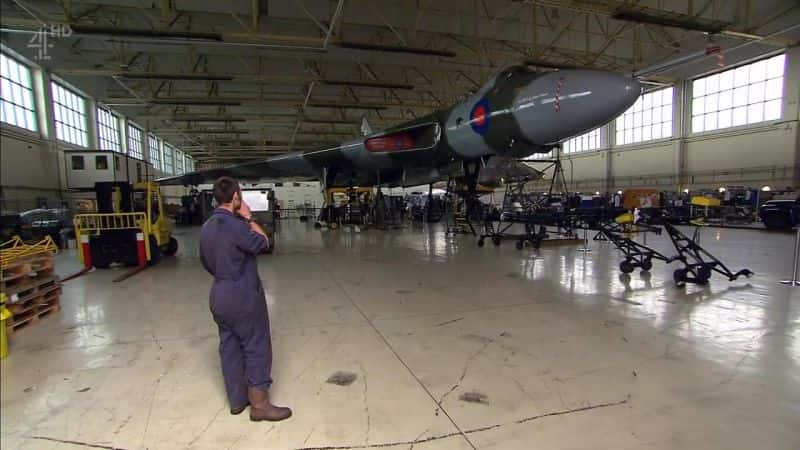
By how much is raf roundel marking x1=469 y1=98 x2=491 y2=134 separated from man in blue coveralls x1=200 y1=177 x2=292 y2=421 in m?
5.98

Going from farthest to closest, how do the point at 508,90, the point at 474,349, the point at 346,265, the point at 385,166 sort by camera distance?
the point at 385,166 < the point at 346,265 < the point at 508,90 < the point at 474,349

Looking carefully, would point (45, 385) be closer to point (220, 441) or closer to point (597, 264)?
point (220, 441)

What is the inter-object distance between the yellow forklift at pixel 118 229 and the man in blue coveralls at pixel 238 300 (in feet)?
22.7

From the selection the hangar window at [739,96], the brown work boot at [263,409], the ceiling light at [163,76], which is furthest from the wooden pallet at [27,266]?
the hangar window at [739,96]

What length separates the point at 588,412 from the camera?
2451mm

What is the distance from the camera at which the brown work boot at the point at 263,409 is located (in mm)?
2414

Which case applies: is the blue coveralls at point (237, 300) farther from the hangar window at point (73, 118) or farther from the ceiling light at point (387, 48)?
the hangar window at point (73, 118)

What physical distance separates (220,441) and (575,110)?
6.05m

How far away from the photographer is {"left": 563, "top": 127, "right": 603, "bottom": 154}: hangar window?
96.1 ft

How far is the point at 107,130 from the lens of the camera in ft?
73.4

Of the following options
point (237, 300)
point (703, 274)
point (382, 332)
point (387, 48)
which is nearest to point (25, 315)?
point (237, 300)

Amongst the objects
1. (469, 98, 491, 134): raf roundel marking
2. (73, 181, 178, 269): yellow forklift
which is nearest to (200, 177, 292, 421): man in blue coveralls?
(469, 98, 491, 134): raf roundel marking

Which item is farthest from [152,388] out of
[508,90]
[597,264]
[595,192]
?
[595,192]

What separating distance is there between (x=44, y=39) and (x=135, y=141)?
32.8 meters
